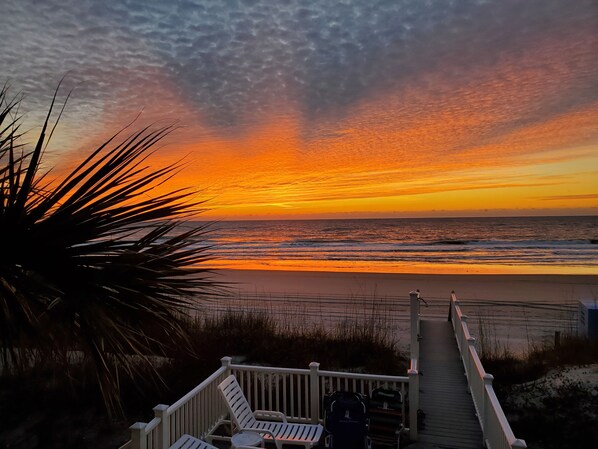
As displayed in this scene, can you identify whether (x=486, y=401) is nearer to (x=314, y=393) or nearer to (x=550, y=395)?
(x=314, y=393)

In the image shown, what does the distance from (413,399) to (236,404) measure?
7.08 ft

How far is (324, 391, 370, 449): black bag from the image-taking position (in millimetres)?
4816

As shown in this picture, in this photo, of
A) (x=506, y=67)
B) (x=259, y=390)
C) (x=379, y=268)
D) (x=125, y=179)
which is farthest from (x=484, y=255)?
(x=125, y=179)

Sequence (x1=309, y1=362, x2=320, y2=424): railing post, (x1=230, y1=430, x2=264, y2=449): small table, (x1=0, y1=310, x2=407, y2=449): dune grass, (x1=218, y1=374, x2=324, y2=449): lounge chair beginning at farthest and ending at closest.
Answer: (x1=0, y1=310, x2=407, y2=449): dune grass → (x1=309, y1=362, x2=320, y2=424): railing post → (x1=218, y1=374, x2=324, y2=449): lounge chair → (x1=230, y1=430, x2=264, y2=449): small table

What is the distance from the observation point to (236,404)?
504 cm

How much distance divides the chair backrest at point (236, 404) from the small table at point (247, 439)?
0.16 metres

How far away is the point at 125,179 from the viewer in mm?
2111

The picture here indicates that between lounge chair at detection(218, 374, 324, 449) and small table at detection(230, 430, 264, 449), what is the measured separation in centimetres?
10

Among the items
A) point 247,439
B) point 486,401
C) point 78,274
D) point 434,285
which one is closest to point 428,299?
point 434,285

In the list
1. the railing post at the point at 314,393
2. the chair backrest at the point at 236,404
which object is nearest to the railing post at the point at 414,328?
the railing post at the point at 314,393

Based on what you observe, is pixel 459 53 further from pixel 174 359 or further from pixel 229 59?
pixel 174 359

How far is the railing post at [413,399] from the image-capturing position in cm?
539

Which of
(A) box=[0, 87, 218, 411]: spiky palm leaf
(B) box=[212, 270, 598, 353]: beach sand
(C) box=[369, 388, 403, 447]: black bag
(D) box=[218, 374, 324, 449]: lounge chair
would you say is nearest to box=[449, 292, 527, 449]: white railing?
(C) box=[369, 388, 403, 447]: black bag

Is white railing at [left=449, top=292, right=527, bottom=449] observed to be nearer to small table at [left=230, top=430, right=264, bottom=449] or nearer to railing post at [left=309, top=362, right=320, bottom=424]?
railing post at [left=309, top=362, right=320, bottom=424]
